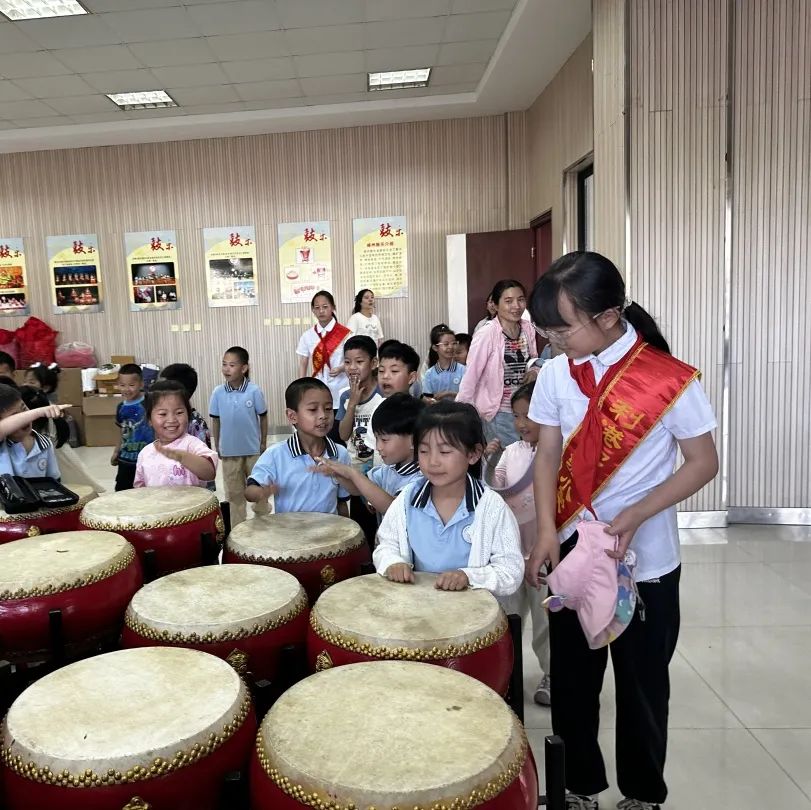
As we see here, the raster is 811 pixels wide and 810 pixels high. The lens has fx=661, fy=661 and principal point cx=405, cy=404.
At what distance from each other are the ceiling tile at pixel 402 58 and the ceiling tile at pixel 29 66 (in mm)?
2370

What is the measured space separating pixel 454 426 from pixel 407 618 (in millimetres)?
476

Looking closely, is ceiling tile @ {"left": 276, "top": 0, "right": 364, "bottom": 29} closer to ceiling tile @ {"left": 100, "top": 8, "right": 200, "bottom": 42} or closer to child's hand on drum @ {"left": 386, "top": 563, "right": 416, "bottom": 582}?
ceiling tile @ {"left": 100, "top": 8, "right": 200, "bottom": 42}

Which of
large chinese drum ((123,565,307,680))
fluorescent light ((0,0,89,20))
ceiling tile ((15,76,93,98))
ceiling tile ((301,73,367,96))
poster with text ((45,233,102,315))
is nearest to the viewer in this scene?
large chinese drum ((123,565,307,680))

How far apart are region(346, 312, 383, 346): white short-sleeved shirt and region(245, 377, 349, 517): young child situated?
15.0 ft

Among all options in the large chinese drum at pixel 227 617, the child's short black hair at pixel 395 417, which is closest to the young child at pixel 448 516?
the large chinese drum at pixel 227 617

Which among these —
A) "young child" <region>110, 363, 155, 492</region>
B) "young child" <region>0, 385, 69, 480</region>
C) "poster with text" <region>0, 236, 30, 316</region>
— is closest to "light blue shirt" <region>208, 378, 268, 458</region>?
"young child" <region>110, 363, 155, 492</region>

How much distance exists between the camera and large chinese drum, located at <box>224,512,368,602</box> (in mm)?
1685

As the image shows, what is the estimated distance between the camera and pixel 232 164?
712cm

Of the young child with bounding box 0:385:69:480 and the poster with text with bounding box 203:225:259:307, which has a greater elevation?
the poster with text with bounding box 203:225:259:307

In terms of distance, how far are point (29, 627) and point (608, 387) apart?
4.37 ft

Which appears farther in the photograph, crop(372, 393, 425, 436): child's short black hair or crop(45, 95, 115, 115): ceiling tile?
crop(45, 95, 115, 115): ceiling tile

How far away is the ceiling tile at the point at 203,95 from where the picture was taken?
5699 millimetres

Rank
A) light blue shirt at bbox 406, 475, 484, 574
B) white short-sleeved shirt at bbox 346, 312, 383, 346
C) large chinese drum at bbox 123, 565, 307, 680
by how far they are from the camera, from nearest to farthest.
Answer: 1. large chinese drum at bbox 123, 565, 307, 680
2. light blue shirt at bbox 406, 475, 484, 574
3. white short-sleeved shirt at bbox 346, 312, 383, 346

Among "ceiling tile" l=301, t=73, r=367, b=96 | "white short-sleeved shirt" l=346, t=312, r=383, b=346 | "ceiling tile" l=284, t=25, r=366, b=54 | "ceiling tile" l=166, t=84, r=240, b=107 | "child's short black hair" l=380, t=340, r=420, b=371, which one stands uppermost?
"ceiling tile" l=301, t=73, r=367, b=96
